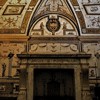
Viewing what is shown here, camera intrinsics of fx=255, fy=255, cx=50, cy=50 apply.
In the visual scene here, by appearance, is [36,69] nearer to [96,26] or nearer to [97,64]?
[97,64]

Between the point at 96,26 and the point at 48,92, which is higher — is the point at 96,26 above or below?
above

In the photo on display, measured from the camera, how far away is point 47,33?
10320 millimetres

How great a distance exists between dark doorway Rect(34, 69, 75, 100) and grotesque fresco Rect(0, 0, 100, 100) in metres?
0.51

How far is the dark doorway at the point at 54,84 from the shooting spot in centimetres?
978

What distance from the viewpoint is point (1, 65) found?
9.88 meters

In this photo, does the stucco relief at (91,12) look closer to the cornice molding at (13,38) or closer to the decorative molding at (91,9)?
the decorative molding at (91,9)

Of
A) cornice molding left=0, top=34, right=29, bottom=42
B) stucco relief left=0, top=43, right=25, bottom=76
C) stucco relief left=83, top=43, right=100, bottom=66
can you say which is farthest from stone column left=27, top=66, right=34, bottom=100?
stucco relief left=83, top=43, right=100, bottom=66

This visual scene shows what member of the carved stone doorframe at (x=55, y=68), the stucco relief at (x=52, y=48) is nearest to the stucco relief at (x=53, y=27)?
the stucco relief at (x=52, y=48)

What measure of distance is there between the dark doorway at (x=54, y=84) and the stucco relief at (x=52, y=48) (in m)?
0.75

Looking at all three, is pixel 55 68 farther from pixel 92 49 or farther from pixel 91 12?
pixel 91 12

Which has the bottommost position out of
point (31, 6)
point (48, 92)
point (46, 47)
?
point (48, 92)

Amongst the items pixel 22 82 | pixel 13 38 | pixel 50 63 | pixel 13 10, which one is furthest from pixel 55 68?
pixel 13 10

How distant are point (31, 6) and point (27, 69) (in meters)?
2.66

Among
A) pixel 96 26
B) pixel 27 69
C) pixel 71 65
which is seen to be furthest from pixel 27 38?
pixel 96 26
